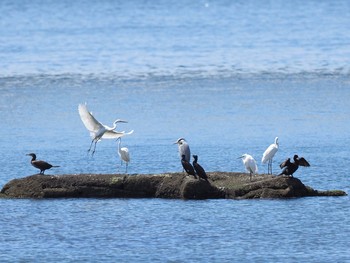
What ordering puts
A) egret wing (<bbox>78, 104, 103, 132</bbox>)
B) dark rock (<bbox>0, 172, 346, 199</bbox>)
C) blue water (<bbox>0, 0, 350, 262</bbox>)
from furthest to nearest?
egret wing (<bbox>78, 104, 103, 132</bbox>) → dark rock (<bbox>0, 172, 346, 199</bbox>) → blue water (<bbox>0, 0, 350, 262</bbox>)

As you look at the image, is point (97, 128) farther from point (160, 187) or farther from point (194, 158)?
point (194, 158)

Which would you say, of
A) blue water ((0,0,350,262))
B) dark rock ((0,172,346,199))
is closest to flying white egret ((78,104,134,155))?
blue water ((0,0,350,262))

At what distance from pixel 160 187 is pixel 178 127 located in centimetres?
1222

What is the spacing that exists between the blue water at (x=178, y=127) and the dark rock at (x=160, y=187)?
0.73 ft

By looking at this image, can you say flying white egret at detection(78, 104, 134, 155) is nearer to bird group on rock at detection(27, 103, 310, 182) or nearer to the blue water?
bird group on rock at detection(27, 103, 310, 182)

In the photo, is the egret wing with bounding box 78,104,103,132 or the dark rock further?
the egret wing with bounding box 78,104,103,132

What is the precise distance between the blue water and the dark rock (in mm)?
223

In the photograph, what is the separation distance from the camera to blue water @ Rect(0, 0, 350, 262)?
2219 cm

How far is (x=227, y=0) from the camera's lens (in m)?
156

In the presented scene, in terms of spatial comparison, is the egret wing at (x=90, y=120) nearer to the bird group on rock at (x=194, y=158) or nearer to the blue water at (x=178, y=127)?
the bird group on rock at (x=194, y=158)

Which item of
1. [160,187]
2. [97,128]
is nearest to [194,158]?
[160,187]

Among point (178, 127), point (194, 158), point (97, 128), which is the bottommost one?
point (194, 158)

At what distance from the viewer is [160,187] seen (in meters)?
25.1

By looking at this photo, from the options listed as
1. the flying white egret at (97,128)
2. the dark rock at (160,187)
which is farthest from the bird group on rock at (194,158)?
the dark rock at (160,187)
